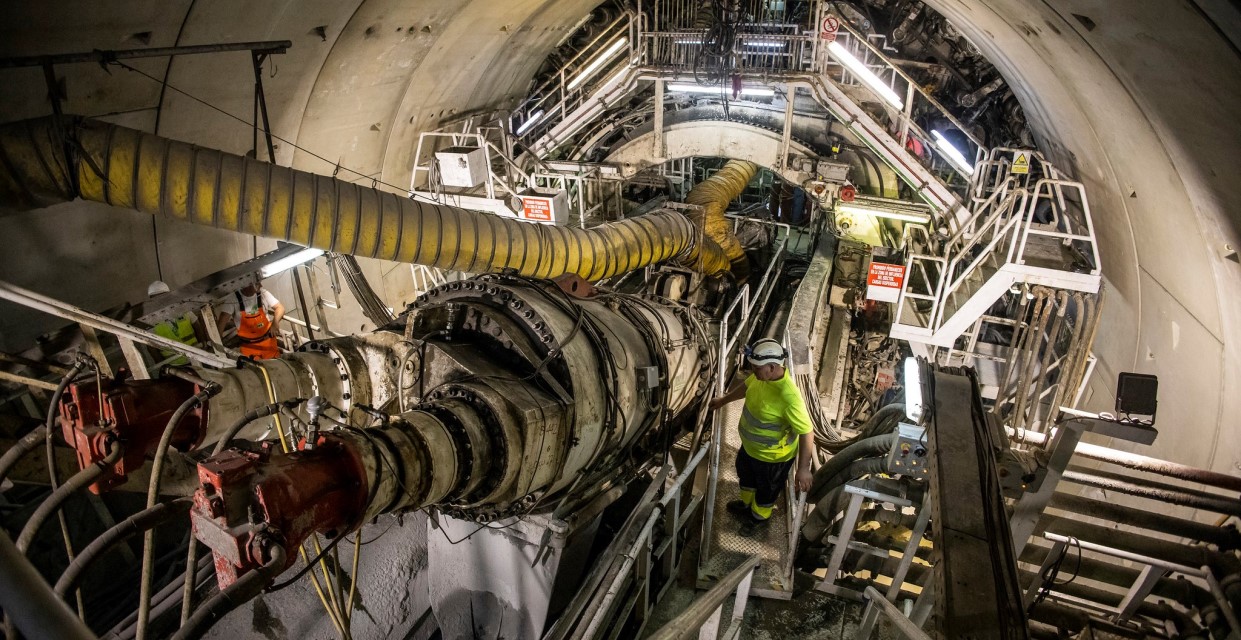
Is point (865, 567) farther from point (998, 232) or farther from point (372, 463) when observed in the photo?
point (998, 232)

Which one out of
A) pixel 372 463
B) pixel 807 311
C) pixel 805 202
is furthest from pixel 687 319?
pixel 805 202

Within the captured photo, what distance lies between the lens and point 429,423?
2.69 meters

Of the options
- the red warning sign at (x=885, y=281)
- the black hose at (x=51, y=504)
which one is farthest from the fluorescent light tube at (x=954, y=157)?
the black hose at (x=51, y=504)

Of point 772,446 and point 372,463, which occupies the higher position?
point 372,463

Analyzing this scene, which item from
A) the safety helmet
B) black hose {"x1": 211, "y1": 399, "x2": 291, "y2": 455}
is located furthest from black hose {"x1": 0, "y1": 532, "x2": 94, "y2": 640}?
the safety helmet

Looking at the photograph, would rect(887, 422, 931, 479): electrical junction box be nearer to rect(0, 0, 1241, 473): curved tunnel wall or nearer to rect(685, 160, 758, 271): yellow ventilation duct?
rect(0, 0, 1241, 473): curved tunnel wall

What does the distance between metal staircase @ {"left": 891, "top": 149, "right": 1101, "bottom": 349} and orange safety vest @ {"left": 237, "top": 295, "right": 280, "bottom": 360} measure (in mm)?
6963

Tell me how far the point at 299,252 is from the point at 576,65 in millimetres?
8741

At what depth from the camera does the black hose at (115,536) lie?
1.50m

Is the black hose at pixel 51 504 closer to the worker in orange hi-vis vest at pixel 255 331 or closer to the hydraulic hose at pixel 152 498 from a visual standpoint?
the hydraulic hose at pixel 152 498

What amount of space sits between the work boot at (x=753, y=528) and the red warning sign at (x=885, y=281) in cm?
414

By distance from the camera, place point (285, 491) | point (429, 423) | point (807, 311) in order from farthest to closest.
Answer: point (807, 311) < point (429, 423) < point (285, 491)

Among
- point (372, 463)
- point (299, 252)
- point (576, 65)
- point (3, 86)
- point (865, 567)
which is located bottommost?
point (865, 567)

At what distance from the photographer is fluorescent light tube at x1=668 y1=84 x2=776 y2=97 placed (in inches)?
360
